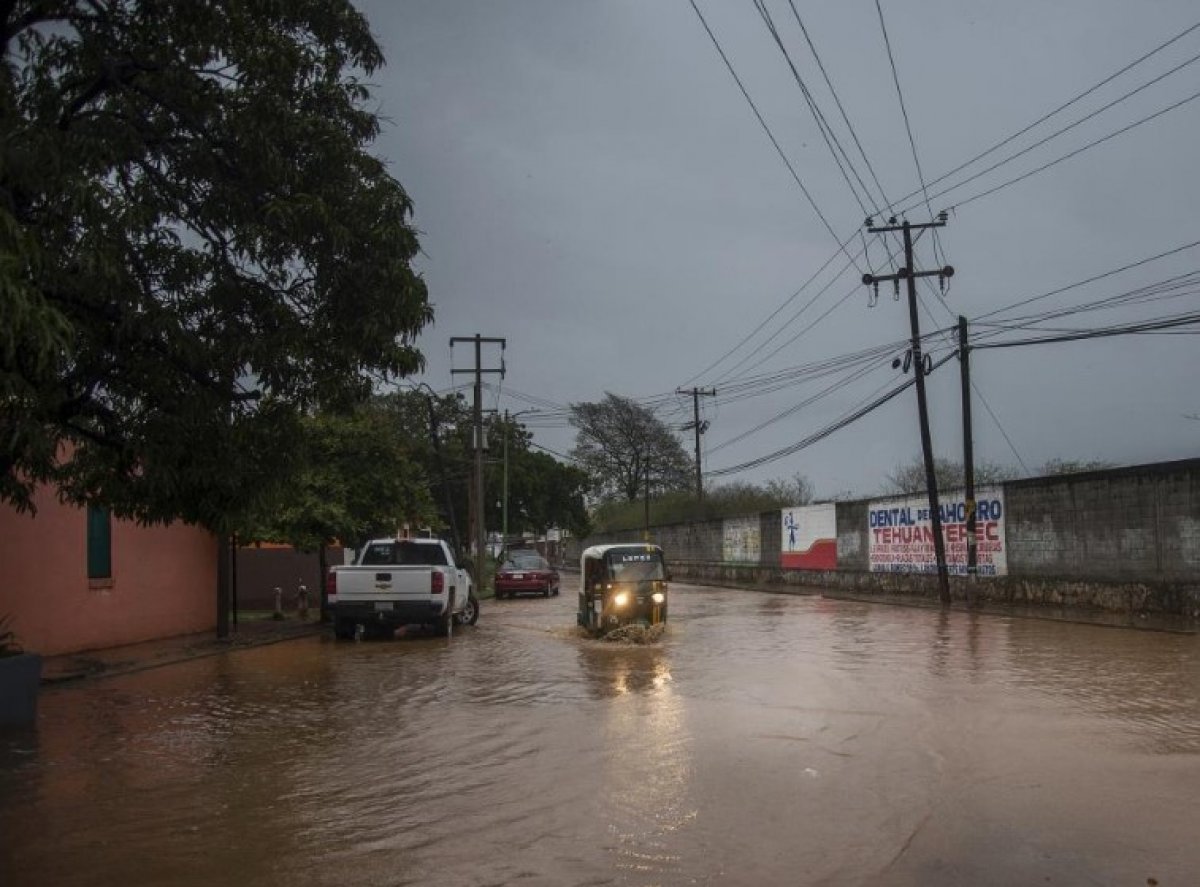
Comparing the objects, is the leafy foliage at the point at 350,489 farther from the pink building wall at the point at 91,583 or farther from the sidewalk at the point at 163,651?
the sidewalk at the point at 163,651

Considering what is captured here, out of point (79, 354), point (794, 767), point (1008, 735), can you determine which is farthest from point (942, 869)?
point (79, 354)

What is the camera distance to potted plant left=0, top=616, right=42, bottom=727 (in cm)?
986

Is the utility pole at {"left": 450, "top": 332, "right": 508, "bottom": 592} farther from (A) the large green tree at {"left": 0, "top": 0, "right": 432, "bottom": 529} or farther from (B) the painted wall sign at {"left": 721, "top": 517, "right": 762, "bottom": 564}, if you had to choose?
(A) the large green tree at {"left": 0, "top": 0, "right": 432, "bottom": 529}

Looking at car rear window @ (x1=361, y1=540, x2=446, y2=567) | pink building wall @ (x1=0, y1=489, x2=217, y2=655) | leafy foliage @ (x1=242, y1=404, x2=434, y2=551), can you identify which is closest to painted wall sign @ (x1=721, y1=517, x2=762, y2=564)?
leafy foliage @ (x1=242, y1=404, x2=434, y2=551)

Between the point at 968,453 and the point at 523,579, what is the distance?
16069 millimetres

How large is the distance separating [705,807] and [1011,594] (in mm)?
22023

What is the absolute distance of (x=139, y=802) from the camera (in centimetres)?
726

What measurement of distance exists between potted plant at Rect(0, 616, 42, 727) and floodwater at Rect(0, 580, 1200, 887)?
0.31m

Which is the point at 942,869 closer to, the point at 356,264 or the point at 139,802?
the point at 139,802

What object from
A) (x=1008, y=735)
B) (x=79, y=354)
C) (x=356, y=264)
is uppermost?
(x=356, y=264)

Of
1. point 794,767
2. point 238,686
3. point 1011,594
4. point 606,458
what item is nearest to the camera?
point 794,767

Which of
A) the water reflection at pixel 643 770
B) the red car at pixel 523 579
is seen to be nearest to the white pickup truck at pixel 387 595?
the water reflection at pixel 643 770

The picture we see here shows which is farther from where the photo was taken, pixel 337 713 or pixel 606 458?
pixel 606 458

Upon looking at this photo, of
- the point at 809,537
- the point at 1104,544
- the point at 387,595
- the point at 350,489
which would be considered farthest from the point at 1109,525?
the point at 809,537
